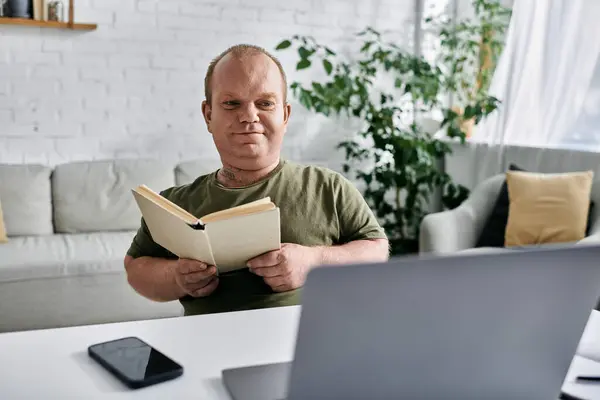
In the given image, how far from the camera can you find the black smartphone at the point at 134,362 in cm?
80

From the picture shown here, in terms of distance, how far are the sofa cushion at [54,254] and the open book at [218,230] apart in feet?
6.17

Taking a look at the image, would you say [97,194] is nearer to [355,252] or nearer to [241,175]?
[241,175]

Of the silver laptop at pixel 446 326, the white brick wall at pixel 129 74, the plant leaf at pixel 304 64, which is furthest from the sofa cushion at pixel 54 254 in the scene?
the silver laptop at pixel 446 326

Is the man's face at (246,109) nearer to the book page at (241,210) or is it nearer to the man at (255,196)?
the man at (255,196)

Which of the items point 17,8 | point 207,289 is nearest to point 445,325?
point 207,289

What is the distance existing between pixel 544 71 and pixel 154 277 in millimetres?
2859

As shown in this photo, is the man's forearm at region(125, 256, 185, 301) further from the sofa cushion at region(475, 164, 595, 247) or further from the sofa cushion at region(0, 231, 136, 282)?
the sofa cushion at region(475, 164, 595, 247)

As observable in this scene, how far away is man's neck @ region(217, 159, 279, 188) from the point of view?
133cm

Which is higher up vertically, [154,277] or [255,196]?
[255,196]

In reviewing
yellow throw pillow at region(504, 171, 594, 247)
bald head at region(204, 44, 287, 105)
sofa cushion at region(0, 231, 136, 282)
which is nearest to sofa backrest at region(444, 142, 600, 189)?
yellow throw pillow at region(504, 171, 594, 247)

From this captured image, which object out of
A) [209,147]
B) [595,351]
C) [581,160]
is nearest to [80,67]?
[209,147]

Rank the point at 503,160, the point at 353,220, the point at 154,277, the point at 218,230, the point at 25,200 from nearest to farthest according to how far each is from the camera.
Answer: the point at 218,230 < the point at 154,277 < the point at 353,220 < the point at 25,200 < the point at 503,160

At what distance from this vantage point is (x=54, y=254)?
2.92 m

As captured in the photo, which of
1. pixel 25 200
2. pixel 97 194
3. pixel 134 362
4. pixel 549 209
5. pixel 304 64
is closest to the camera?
pixel 134 362
